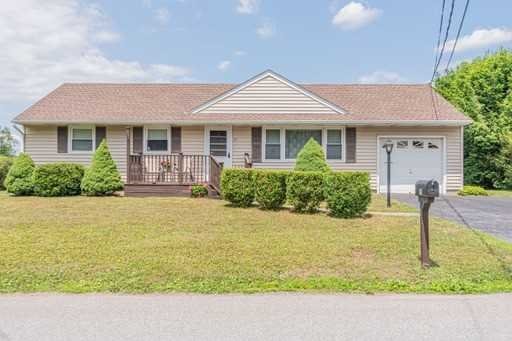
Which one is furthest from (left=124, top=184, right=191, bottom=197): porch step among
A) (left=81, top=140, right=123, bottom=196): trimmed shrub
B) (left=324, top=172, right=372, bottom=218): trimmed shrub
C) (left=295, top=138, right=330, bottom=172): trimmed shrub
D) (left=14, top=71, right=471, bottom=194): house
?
(left=324, top=172, right=372, bottom=218): trimmed shrub

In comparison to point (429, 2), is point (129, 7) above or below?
above

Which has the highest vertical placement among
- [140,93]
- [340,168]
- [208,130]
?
[140,93]

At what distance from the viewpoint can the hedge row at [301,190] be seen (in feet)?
28.0

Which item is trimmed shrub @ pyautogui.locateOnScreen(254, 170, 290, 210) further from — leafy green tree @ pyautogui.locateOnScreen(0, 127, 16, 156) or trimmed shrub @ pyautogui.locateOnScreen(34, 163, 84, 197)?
leafy green tree @ pyautogui.locateOnScreen(0, 127, 16, 156)

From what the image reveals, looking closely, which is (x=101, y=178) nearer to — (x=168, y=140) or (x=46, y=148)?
(x=168, y=140)

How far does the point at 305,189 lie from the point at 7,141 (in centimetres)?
3108

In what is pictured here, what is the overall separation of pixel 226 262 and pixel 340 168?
10.6m

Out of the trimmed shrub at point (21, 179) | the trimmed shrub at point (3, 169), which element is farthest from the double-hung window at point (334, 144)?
the trimmed shrub at point (3, 169)

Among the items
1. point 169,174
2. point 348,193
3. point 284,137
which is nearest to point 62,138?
point 169,174

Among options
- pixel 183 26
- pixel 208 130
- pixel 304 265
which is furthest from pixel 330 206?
pixel 183 26

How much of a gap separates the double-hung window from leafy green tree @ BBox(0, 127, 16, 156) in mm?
26580

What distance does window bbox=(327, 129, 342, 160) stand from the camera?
50.4ft

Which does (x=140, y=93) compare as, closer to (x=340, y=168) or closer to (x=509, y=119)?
(x=340, y=168)

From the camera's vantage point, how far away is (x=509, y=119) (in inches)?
744
